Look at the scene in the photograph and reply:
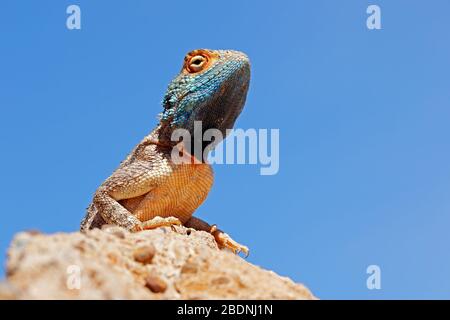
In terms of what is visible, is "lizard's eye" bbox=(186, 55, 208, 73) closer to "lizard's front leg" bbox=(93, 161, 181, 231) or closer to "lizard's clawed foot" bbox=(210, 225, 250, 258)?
"lizard's front leg" bbox=(93, 161, 181, 231)

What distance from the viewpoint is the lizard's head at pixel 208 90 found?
13094 mm

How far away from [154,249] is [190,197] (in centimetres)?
587

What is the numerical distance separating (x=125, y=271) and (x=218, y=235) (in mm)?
6937

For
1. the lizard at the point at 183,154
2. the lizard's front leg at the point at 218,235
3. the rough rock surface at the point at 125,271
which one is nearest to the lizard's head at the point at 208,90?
the lizard at the point at 183,154

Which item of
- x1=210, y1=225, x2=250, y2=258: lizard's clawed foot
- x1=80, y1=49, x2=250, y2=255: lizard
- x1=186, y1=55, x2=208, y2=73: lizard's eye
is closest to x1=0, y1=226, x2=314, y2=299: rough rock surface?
x1=80, y1=49, x2=250, y2=255: lizard

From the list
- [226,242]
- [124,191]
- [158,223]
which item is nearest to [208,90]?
[124,191]

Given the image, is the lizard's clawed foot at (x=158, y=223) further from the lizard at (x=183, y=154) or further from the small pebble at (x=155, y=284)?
the small pebble at (x=155, y=284)

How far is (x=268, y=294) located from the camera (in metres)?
6.70

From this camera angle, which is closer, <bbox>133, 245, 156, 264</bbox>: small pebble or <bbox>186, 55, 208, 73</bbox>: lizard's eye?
<bbox>133, 245, 156, 264</bbox>: small pebble

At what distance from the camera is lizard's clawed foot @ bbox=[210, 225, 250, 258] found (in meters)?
13.3

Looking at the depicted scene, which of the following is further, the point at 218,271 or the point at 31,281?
the point at 218,271

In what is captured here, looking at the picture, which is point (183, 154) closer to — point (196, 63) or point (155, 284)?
point (196, 63)
